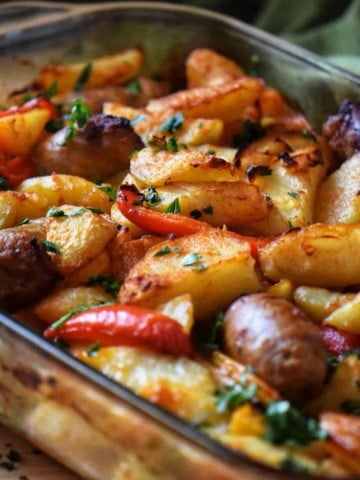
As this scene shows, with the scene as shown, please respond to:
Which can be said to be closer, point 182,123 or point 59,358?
point 59,358

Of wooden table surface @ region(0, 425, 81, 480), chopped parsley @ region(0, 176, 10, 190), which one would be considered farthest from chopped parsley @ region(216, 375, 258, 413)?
chopped parsley @ region(0, 176, 10, 190)

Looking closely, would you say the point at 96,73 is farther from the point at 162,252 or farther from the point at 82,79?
the point at 162,252

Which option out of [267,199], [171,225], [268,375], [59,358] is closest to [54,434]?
[59,358]

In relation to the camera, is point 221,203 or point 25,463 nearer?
point 25,463

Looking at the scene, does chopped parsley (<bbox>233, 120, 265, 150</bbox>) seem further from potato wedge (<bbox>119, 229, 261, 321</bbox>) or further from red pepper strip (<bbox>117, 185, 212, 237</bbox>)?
potato wedge (<bbox>119, 229, 261, 321</bbox>)

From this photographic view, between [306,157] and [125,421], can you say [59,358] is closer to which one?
[125,421]

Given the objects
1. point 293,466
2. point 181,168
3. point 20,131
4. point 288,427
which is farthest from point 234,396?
point 20,131
